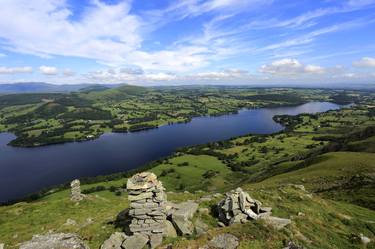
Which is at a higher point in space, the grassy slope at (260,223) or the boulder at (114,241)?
the boulder at (114,241)

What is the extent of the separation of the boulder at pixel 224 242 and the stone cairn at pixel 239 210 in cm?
363

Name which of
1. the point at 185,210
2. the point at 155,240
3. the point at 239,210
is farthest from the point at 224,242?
the point at 185,210

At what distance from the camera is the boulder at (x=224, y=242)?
790 inches

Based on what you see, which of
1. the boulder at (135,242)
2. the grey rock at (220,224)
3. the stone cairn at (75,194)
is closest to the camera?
the boulder at (135,242)

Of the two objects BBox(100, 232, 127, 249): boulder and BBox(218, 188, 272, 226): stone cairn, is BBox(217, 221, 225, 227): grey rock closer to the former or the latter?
BBox(218, 188, 272, 226): stone cairn

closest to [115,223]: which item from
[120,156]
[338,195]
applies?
[338,195]

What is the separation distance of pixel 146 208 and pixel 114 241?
3413 mm

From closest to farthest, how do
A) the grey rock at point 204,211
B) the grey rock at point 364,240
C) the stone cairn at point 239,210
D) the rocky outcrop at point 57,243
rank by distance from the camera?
the rocky outcrop at point 57,243 → the grey rock at point 364,240 → the stone cairn at point 239,210 → the grey rock at point 204,211

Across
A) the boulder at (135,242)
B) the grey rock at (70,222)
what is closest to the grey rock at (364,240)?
the boulder at (135,242)

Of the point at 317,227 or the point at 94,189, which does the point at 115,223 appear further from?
the point at 94,189

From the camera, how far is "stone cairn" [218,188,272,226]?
82.4ft

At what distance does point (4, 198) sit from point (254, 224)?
146 meters

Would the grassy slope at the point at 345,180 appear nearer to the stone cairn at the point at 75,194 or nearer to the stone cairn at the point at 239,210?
the stone cairn at the point at 239,210

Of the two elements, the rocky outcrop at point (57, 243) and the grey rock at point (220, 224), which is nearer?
the rocky outcrop at point (57, 243)
